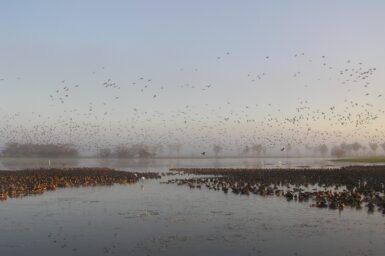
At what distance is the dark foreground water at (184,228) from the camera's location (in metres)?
16.5

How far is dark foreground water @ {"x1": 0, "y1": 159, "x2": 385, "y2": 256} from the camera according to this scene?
54.1ft

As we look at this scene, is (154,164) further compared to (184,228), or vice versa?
(154,164)

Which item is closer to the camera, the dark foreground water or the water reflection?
the dark foreground water

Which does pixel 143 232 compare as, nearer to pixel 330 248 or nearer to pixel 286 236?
pixel 286 236

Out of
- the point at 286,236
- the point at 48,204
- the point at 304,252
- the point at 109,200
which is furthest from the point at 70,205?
the point at 304,252

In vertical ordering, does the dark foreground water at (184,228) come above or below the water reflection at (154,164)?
below

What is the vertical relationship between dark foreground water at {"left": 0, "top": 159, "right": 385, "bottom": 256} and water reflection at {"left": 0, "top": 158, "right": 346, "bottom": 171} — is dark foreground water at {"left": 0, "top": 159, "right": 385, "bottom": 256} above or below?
below

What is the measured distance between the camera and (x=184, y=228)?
67.1 ft

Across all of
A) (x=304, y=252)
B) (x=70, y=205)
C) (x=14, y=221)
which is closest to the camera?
(x=304, y=252)

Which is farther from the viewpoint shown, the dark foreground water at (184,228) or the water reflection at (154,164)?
the water reflection at (154,164)

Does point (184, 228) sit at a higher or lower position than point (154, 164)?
lower

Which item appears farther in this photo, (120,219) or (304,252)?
(120,219)

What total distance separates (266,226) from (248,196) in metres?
11.7

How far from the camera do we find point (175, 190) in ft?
125
